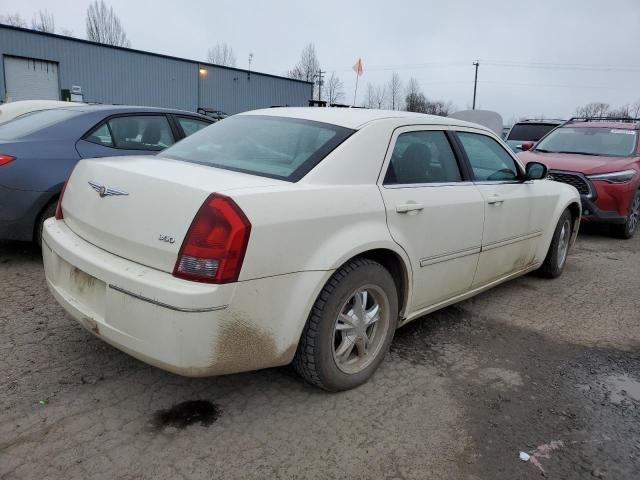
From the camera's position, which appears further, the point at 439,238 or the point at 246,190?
the point at 439,238

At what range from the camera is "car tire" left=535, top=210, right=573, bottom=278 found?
4957 mm

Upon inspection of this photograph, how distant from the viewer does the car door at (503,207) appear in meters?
3.73

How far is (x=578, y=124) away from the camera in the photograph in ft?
28.7

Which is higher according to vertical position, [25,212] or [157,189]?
[157,189]

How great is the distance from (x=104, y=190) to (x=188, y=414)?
1.19 metres

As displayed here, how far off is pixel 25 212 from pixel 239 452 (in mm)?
3176

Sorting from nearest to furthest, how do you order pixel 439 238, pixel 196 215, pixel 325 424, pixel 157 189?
pixel 196 215 → pixel 157 189 → pixel 325 424 → pixel 439 238

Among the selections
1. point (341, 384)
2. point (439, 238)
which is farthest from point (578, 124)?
point (341, 384)

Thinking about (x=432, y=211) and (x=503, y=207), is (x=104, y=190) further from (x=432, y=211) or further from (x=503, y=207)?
(x=503, y=207)

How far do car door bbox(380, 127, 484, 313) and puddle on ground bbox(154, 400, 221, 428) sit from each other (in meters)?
1.32

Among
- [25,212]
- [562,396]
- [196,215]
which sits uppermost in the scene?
[196,215]

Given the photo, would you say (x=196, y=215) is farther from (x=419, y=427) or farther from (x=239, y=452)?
(x=419, y=427)

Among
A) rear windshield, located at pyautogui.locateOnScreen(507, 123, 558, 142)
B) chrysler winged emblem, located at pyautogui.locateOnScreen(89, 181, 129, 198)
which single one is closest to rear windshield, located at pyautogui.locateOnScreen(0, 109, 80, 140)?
chrysler winged emblem, located at pyautogui.locateOnScreen(89, 181, 129, 198)

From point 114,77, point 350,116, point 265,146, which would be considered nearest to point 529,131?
point 350,116
